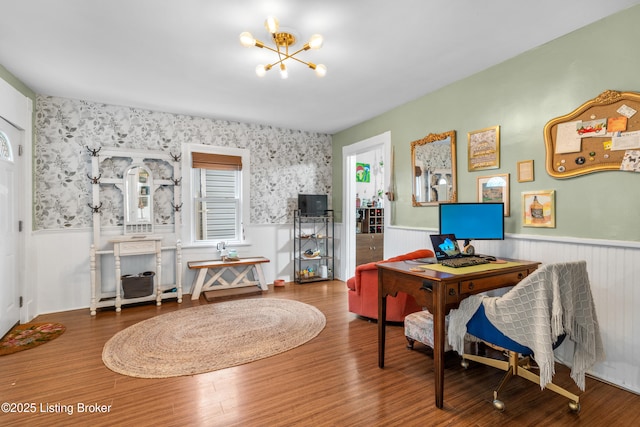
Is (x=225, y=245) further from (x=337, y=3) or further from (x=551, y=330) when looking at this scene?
(x=551, y=330)

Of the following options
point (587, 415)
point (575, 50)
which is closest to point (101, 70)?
point (575, 50)

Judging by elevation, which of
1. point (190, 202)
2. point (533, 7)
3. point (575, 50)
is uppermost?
point (533, 7)

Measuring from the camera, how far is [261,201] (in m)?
5.24

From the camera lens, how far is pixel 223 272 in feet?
16.0

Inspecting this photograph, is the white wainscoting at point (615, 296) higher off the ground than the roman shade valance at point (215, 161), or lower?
lower

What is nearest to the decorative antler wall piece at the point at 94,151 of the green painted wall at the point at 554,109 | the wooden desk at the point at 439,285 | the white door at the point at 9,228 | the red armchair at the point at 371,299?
the white door at the point at 9,228

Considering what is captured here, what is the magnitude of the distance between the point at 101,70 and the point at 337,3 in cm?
251

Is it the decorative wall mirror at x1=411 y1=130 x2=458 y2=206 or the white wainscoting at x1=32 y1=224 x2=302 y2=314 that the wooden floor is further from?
the decorative wall mirror at x1=411 y1=130 x2=458 y2=206

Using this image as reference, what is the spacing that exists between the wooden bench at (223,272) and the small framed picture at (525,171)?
342 centimetres

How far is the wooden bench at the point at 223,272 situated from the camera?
4.44 meters

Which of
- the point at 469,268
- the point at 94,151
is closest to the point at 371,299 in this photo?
the point at 469,268

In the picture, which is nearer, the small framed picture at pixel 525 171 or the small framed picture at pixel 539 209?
the small framed picture at pixel 539 209

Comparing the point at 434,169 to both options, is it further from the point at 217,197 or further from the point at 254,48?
the point at 217,197

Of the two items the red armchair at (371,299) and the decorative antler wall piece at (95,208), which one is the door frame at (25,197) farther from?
the red armchair at (371,299)
